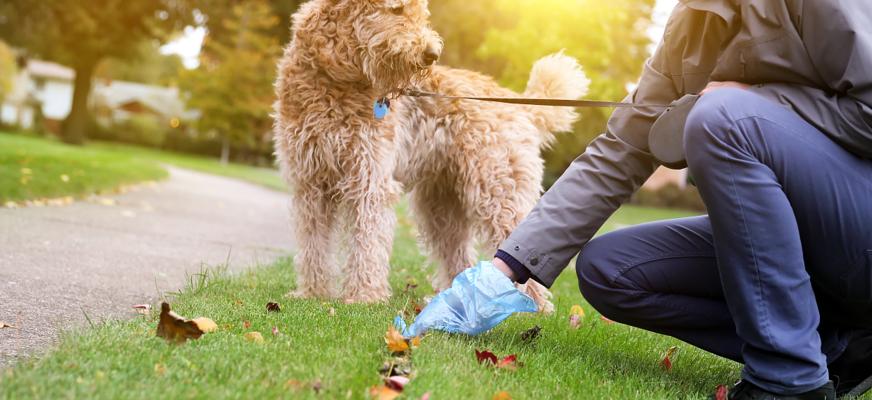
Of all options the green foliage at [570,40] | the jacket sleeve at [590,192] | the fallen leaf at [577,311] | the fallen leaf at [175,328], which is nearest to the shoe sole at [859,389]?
the jacket sleeve at [590,192]

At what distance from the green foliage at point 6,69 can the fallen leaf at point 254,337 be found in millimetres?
56399

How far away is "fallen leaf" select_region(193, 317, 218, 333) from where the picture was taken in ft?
9.32

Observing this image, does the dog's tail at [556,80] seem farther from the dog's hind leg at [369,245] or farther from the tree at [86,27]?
the tree at [86,27]

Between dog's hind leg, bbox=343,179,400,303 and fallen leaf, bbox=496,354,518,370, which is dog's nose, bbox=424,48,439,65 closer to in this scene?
dog's hind leg, bbox=343,179,400,303

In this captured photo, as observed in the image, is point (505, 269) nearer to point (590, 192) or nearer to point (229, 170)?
point (590, 192)

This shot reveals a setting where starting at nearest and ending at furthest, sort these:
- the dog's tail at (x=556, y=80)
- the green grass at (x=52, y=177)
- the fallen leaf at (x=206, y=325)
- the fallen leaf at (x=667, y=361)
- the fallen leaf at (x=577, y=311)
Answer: the fallen leaf at (x=206, y=325)
the fallen leaf at (x=667, y=361)
the fallen leaf at (x=577, y=311)
the dog's tail at (x=556, y=80)
the green grass at (x=52, y=177)

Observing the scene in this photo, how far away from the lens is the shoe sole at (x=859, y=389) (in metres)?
2.96

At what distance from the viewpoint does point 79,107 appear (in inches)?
1293

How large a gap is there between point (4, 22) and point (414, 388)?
112 ft

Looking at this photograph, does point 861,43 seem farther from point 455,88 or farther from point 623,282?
point 455,88

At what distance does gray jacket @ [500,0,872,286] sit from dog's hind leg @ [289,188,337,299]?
1.58 m

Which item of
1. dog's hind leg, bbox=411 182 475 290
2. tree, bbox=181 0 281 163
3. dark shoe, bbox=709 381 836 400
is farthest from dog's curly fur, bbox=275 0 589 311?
tree, bbox=181 0 281 163

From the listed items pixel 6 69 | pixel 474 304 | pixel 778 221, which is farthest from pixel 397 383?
pixel 6 69

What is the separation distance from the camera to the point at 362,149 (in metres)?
4.10
